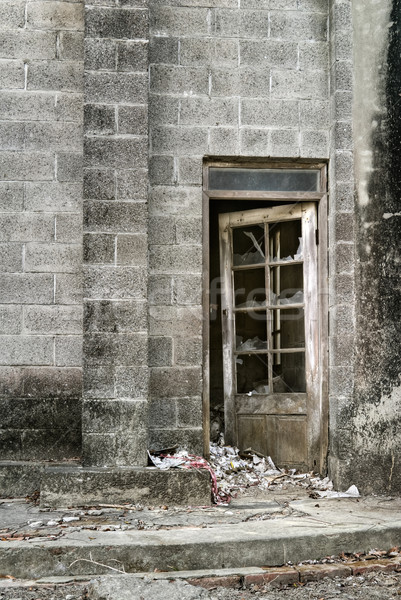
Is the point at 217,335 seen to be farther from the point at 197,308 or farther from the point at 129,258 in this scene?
Result: the point at 129,258

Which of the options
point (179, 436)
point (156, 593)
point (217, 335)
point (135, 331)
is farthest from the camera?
point (217, 335)

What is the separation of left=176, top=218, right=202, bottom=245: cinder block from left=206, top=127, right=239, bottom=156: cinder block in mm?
645

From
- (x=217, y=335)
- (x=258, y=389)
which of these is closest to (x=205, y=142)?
(x=258, y=389)

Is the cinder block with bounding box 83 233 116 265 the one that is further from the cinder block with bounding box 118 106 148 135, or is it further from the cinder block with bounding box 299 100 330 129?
the cinder block with bounding box 299 100 330 129

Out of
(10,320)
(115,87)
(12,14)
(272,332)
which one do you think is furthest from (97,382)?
(12,14)

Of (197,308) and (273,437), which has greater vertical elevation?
(197,308)

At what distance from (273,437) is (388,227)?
221 centimetres

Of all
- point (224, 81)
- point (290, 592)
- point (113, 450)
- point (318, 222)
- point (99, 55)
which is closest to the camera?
point (290, 592)

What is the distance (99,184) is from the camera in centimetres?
534

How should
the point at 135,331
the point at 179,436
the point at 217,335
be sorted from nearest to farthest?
the point at 135,331
the point at 179,436
the point at 217,335

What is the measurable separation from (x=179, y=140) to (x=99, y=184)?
91 centimetres

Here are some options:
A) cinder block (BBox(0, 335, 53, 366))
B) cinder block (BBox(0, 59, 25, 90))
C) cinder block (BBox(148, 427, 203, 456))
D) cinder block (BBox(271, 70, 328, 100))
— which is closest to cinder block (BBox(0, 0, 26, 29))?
cinder block (BBox(0, 59, 25, 90))

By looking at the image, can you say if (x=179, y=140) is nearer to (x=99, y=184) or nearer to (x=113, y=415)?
(x=99, y=184)

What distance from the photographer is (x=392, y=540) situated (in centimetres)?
452
